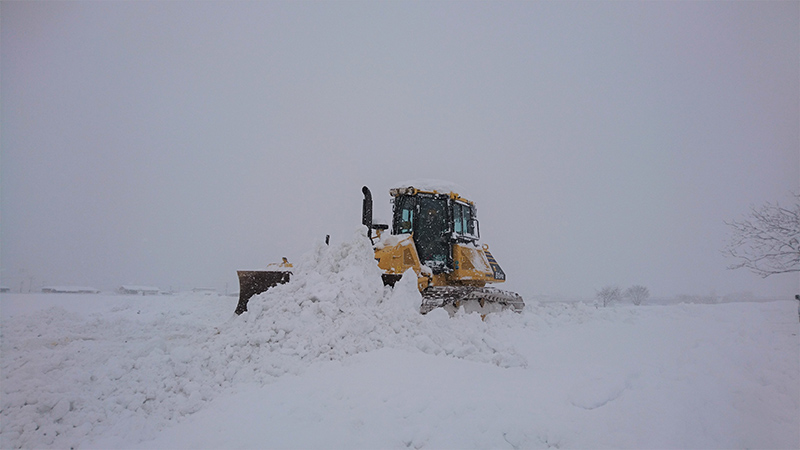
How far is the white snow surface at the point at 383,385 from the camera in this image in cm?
277

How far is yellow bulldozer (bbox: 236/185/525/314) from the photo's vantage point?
7.56 metres

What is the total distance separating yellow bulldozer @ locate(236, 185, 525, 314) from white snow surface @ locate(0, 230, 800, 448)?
6.03ft

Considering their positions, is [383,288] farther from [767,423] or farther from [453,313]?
[767,423]

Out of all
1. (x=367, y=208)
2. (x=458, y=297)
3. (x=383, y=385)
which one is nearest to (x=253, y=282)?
(x=367, y=208)

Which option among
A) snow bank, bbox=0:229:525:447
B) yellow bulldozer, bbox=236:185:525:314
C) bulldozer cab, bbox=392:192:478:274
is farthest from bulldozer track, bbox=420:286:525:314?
bulldozer cab, bbox=392:192:478:274

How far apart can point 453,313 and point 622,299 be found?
14636 mm

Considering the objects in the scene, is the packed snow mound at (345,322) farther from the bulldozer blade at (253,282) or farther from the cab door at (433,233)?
the cab door at (433,233)

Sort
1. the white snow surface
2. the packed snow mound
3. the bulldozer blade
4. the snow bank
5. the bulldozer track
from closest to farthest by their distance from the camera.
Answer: the white snow surface, the snow bank, the packed snow mound, the bulldozer track, the bulldozer blade

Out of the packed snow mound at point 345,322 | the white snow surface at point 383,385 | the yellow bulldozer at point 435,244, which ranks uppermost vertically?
the yellow bulldozer at point 435,244

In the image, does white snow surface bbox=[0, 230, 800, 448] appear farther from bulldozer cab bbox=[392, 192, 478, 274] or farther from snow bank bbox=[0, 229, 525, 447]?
bulldozer cab bbox=[392, 192, 478, 274]

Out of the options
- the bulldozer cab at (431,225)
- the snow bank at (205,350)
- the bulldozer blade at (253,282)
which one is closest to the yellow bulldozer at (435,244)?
the bulldozer cab at (431,225)

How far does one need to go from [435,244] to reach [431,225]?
419 millimetres

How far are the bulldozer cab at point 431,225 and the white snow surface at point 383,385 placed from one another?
2627mm

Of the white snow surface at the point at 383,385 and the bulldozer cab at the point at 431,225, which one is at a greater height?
the bulldozer cab at the point at 431,225
